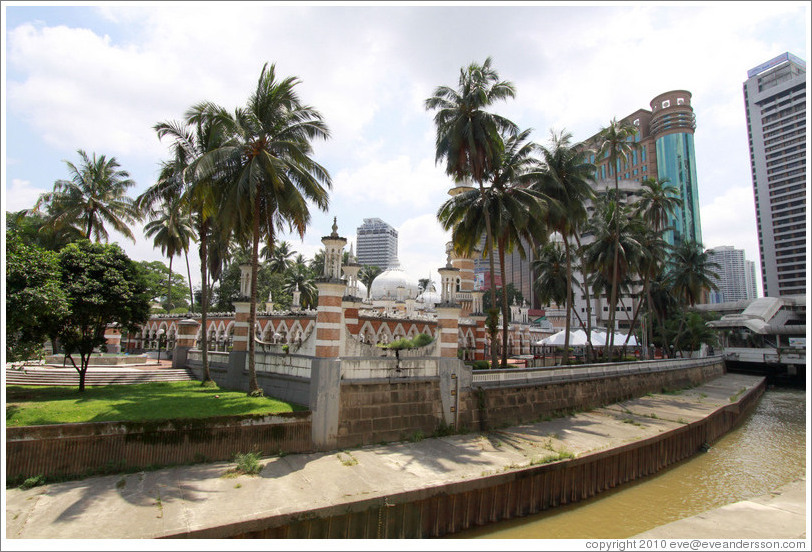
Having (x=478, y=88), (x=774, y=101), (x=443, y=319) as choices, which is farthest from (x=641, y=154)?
(x=443, y=319)

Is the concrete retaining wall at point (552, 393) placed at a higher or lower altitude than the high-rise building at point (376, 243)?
lower

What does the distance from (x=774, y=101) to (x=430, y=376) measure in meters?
94.8

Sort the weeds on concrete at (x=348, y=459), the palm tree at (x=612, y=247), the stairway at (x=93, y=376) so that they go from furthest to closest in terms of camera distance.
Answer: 1. the palm tree at (x=612, y=247)
2. the stairway at (x=93, y=376)
3. the weeds on concrete at (x=348, y=459)

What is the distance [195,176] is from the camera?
52.1 feet

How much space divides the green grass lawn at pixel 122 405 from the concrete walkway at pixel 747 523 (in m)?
10.1

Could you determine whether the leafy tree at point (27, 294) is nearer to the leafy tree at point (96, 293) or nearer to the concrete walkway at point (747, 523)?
the leafy tree at point (96, 293)

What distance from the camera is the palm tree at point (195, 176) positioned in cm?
Result: 1530

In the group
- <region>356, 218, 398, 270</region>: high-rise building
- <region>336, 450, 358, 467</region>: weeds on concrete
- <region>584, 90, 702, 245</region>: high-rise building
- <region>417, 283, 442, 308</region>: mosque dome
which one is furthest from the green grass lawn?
<region>356, 218, 398, 270</region>: high-rise building

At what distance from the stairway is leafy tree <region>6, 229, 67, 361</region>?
26.6 ft

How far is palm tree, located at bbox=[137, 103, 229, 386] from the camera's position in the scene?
15.3 metres

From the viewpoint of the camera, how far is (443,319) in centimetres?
1936

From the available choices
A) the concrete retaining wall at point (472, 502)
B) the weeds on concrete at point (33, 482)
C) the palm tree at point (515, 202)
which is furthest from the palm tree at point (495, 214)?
the weeds on concrete at point (33, 482)

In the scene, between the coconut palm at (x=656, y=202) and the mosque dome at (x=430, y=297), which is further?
the mosque dome at (x=430, y=297)

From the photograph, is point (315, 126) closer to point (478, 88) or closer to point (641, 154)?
point (478, 88)
